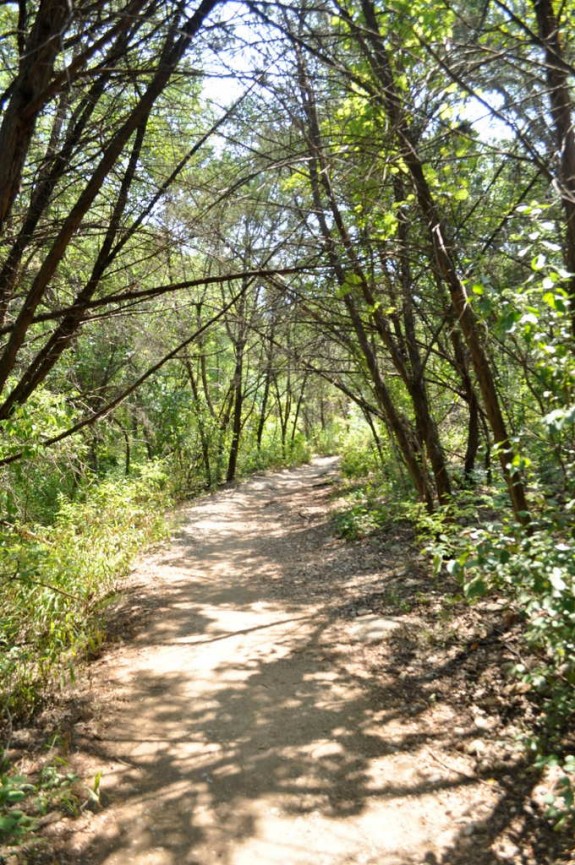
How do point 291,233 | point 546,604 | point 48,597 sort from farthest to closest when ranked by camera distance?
point 48,597, point 291,233, point 546,604

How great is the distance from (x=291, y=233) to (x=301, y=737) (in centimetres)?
332

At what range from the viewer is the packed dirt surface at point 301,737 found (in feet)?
9.44

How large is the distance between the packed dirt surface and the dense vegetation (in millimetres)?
476

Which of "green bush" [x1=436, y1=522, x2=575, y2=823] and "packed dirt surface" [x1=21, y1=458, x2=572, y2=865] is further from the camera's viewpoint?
"packed dirt surface" [x1=21, y1=458, x2=572, y2=865]

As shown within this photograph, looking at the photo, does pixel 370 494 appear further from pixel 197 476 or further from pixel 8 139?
pixel 8 139

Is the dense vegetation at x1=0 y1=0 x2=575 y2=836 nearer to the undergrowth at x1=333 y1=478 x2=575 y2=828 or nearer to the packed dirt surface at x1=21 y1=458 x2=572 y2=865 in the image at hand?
the undergrowth at x1=333 y1=478 x2=575 y2=828

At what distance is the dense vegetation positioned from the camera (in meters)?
2.75

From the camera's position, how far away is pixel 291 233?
12.1ft

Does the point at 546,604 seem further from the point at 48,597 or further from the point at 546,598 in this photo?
the point at 48,597

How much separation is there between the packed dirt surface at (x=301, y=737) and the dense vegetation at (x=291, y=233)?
0.48 m

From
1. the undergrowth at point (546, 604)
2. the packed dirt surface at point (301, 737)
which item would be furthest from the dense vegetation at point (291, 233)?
the packed dirt surface at point (301, 737)

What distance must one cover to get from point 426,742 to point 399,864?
982 mm

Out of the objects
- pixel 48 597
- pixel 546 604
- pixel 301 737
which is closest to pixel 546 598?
pixel 546 604

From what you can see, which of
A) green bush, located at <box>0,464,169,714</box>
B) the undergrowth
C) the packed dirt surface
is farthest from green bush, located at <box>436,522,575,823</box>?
green bush, located at <box>0,464,169,714</box>
